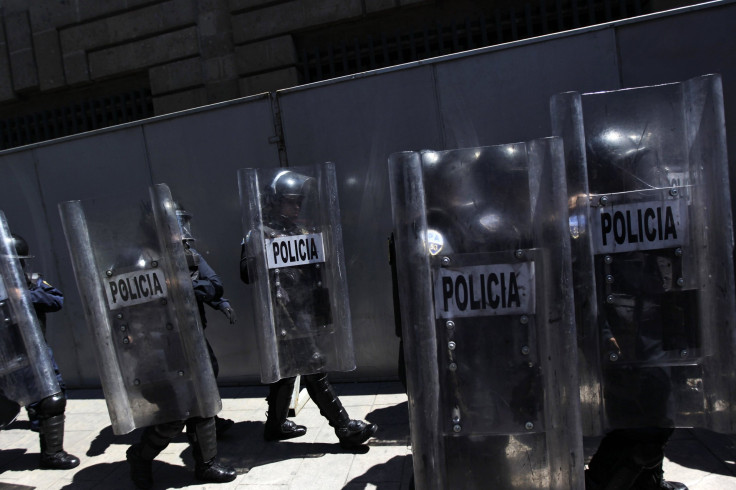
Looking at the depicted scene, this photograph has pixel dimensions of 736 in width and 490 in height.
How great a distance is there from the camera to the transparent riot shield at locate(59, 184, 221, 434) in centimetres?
282

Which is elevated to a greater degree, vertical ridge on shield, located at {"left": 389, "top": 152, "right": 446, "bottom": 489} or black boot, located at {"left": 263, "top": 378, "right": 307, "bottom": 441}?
vertical ridge on shield, located at {"left": 389, "top": 152, "right": 446, "bottom": 489}

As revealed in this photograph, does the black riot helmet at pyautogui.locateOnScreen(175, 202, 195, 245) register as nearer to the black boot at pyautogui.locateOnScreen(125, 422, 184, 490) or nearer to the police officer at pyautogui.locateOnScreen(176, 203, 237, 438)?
the police officer at pyautogui.locateOnScreen(176, 203, 237, 438)

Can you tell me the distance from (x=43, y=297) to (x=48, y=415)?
0.90 meters

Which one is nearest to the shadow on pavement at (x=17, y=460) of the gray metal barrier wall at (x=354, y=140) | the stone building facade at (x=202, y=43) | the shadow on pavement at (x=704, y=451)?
the gray metal barrier wall at (x=354, y=140)

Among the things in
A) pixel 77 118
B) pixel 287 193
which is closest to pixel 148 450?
pixel 287 193

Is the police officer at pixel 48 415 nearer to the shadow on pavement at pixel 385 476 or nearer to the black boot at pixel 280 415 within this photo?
the black boot at pixel 280 415

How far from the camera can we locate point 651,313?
Result: 1.88 metres

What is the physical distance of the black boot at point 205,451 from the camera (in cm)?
317

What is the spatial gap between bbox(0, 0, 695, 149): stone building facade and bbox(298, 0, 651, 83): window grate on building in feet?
0.05

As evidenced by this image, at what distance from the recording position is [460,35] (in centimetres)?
641

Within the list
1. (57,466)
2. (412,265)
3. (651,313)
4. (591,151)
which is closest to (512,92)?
(591,151)

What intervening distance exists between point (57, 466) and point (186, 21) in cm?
635

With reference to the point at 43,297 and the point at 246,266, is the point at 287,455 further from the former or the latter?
the point at 43,297

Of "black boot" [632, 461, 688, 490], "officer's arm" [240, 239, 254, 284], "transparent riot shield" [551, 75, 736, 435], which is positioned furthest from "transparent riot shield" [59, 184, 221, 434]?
"black boot" [632, 461, 688, 490]
